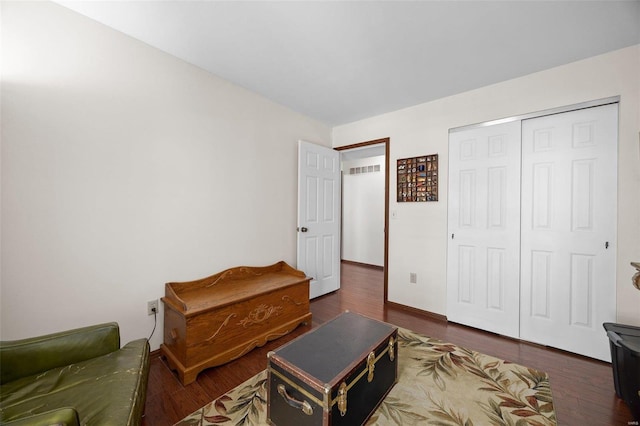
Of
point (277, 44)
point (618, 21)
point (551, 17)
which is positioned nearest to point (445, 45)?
point (551, 17)

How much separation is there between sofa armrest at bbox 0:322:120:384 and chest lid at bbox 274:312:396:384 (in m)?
1.02

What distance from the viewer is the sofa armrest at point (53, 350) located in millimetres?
1232

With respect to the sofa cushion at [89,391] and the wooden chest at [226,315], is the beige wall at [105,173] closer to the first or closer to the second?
the wooden chest at [226,315]

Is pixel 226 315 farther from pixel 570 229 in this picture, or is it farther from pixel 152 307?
pixel 570 229

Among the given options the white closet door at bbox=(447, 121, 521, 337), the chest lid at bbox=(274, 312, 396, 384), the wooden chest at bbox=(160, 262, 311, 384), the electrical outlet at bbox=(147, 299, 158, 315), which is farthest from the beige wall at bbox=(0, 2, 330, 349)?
the white closet door at bbox=(447, 121, 521, 337)

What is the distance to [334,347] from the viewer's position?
4.84ft

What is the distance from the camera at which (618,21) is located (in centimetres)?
172

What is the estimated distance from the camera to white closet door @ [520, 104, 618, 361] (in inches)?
81.3

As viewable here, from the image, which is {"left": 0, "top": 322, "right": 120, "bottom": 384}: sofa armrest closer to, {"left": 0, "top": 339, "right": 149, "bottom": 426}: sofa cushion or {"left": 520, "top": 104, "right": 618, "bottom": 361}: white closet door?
{"left": 0, "top": 339, "right": 149, "bottom": 426}: sofa cushion

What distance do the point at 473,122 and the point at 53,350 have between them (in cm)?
374

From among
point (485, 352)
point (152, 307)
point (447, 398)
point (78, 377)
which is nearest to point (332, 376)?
point (447, 398)

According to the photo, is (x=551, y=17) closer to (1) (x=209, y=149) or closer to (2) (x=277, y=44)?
(2) (x=277, y=44)

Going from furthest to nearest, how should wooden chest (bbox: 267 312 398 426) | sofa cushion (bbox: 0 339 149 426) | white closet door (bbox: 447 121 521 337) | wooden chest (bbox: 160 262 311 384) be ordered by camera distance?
white closet door (bbox: 447 121 521 337)
wooden chest (bbox: 160 262 311 384)
wooden chest (bbox: 267 312 398 426)
sofa cushion (bbox: 0 339 149 426)

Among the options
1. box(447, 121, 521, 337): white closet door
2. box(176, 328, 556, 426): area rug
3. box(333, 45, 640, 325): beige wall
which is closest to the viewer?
box(176, 328, 556, 426): area rug
